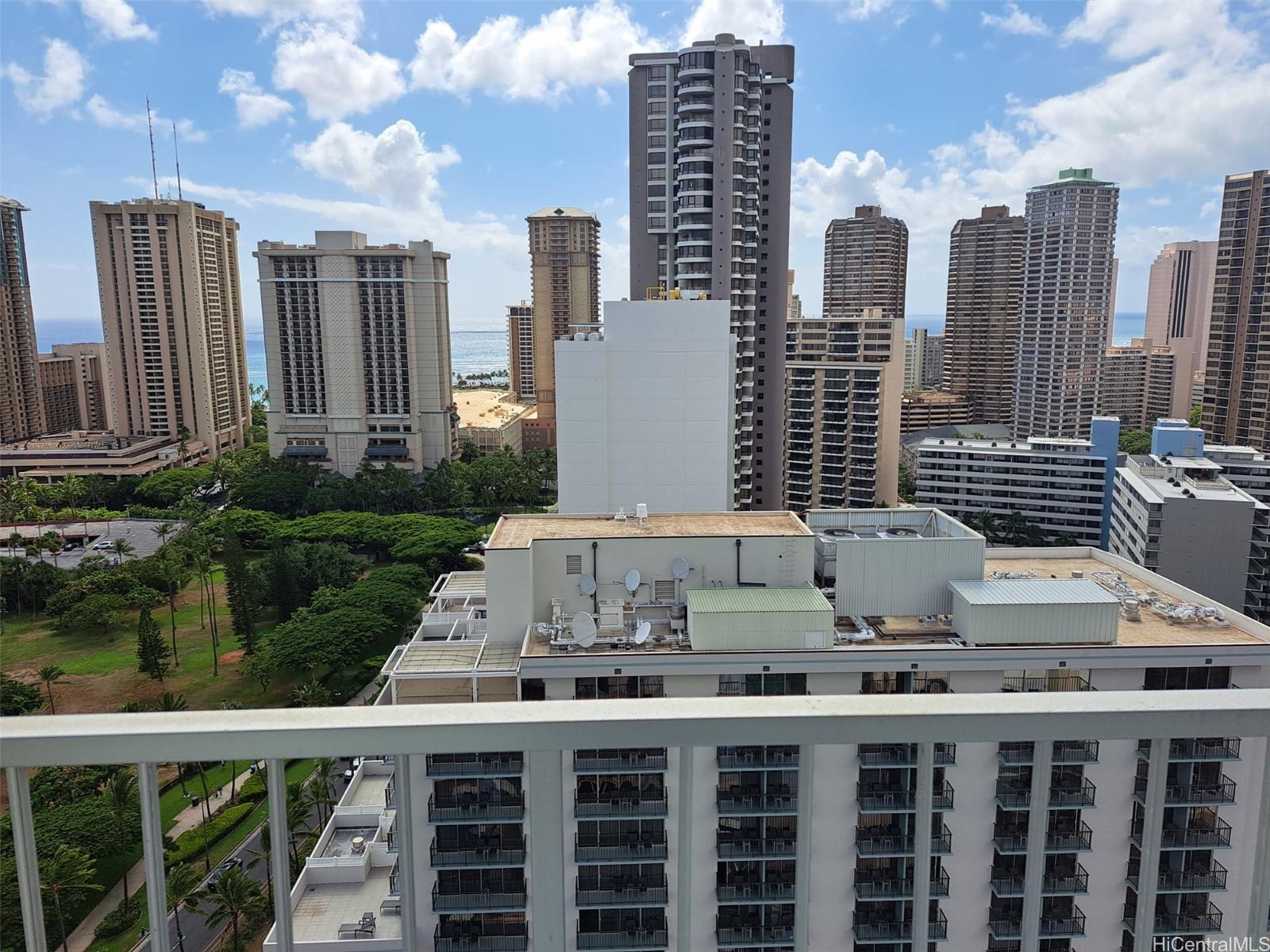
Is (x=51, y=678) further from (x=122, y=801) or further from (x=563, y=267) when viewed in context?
(x=563, y=267)

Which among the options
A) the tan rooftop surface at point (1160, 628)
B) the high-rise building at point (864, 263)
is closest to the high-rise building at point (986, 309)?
the high-rise building at point (864, 263)


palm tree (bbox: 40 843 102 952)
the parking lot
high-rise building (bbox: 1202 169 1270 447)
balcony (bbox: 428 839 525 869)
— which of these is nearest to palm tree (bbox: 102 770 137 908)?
palm tree (bbox: 40 843 102 952)

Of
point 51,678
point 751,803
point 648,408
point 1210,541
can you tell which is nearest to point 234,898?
point 751,803

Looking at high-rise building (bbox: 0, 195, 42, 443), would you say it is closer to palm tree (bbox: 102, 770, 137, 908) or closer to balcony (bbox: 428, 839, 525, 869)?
palm tree (bbox: 102, 770, 137, 908)

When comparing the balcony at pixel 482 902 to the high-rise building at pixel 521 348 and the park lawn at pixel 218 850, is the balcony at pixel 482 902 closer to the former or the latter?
the park lawn at pixel 218 850

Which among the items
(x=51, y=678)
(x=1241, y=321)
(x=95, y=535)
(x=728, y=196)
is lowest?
(x=51, y=678)

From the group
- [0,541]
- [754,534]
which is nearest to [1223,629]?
[754,534]
